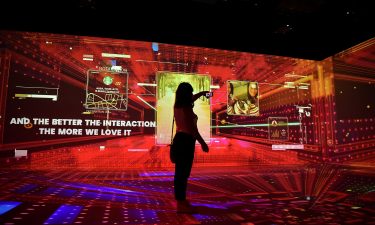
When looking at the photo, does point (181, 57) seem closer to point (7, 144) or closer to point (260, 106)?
point (260, 106)

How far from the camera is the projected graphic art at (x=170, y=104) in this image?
14.7 ft

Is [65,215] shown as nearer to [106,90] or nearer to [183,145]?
[183,145]

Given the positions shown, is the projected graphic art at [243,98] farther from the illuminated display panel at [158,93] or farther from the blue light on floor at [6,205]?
the blue light on floor at [6,205]

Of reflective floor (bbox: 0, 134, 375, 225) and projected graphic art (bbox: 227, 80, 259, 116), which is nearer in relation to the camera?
reflective floor (bbox: 0, 134, 375, 225)

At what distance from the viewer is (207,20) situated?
4.12m

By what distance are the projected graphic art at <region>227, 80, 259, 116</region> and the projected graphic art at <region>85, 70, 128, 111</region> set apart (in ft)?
6.52

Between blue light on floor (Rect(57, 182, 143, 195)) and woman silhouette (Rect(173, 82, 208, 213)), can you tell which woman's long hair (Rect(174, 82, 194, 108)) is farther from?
blue light on floor (Rect(57, 182, 143, 195))

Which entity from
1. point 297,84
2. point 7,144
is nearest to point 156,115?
point 7,144

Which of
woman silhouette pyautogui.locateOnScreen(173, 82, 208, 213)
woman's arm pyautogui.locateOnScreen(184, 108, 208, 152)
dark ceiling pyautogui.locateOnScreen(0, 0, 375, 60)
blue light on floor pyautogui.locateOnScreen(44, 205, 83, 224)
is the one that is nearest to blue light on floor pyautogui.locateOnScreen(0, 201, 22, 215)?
blue light on floor pyautogui.locateOnScreen(44, 205, 83, 224)

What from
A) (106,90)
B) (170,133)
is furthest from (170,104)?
(106,90)

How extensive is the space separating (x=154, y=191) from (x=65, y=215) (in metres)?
1.01

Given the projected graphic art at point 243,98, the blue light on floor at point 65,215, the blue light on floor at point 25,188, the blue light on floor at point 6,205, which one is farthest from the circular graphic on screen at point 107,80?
the blue light on floor at point 65,215

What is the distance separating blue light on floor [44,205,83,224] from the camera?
1630 mm

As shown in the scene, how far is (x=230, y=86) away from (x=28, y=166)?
12.2 ft
